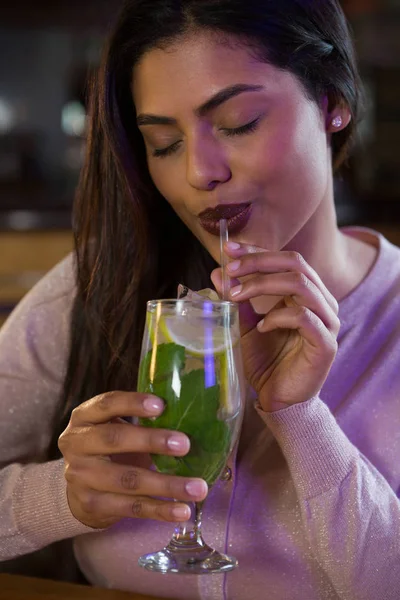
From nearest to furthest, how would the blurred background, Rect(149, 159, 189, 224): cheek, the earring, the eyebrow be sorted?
the eyebrow
Rect(149, 159, 189, 224): cheek
the earring
the blurred background

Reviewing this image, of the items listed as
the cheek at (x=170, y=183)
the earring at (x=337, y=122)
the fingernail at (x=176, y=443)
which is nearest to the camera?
the fingernail at (x=176, y=443)

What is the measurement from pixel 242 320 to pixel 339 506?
35 centimetres

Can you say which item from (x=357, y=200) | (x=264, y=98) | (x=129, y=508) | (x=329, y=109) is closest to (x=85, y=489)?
(x=129, y=508)

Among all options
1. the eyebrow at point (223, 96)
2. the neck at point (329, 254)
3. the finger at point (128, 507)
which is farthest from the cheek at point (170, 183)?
the finger at point (128, 507)

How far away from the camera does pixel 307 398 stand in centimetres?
137

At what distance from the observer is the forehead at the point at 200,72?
58.6 inches

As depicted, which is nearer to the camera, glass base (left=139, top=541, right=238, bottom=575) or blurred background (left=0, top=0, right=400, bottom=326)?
glass base (left=139, top=541, right=238, bottom=575)

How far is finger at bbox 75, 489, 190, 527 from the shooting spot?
1126mm

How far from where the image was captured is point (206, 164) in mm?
1484

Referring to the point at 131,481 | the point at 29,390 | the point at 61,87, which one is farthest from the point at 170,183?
the point at 61,87

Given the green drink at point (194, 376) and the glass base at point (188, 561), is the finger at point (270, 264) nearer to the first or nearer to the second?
the green drink at point (194, 376)

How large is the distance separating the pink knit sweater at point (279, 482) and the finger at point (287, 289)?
16 centimetres

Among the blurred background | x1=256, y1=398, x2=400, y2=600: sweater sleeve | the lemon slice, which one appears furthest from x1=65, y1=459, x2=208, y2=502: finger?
the blurred background

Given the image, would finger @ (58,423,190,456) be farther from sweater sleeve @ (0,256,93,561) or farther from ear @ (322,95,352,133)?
ear @ (322,95,352,133)
